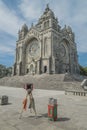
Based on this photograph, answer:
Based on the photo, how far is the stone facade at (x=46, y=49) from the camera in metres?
38.2

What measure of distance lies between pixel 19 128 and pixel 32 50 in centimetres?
4419

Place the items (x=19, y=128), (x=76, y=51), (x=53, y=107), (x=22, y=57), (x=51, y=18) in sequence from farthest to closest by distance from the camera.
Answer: (x=76, y=51), (x=22, y=57), (x=51, y=18), (x=53, y=107), (x=19, y=128)

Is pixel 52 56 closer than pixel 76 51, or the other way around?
pixel 52 56

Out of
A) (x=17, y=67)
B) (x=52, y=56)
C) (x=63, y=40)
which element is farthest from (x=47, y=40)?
(x=17, y=67)

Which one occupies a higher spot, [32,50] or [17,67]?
[32,50]

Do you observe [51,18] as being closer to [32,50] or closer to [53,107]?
[32,50]

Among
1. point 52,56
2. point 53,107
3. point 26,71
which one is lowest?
point 53,107

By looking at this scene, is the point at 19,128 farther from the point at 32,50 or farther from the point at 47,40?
the point at 32,50

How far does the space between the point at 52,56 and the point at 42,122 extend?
3310cm

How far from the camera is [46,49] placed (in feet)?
129

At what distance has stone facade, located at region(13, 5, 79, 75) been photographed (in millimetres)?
38156

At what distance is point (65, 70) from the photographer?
44344 mm

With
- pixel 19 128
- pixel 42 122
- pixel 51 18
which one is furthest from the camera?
pixel 51 18

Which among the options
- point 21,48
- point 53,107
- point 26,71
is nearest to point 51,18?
point 21,48
